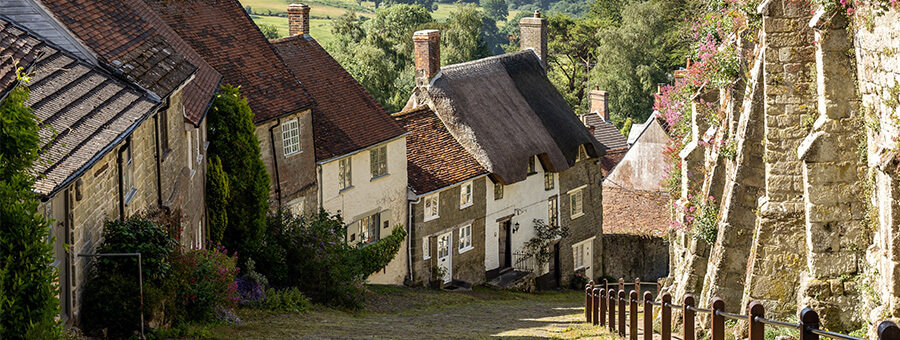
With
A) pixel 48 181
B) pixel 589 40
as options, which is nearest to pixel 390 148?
pixel 48 181

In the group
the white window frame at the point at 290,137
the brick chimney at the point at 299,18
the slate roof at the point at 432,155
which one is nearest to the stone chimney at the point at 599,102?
the slate roof at the point at 432,155

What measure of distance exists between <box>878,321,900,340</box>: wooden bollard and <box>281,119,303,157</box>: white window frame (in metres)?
20.9

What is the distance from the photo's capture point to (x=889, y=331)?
22.3ft

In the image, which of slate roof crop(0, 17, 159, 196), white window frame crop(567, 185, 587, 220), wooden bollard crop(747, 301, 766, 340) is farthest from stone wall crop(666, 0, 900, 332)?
white window frame crop(567, 185, 587, 220)

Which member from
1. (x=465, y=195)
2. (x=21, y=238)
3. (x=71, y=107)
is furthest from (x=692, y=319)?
(x=465, y=195)

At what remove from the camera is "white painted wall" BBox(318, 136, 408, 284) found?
2942cm

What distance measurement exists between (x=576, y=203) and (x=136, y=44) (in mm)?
25183

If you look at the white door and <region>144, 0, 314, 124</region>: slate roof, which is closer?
<region>144, 0, 314, 124</region>: slate roof

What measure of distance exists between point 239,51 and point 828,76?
17.1 metres

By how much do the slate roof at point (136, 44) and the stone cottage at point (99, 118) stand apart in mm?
30

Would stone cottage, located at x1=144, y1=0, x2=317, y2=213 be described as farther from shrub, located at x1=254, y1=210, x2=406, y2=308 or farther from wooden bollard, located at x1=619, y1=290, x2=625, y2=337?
wooden bollard, located at x1=619, y1=290, x2=625, y2=337

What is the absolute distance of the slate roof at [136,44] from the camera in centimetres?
1566

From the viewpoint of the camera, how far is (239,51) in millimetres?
27062

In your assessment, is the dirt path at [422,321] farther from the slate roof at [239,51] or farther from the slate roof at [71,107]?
the slate roof at [239,51]
